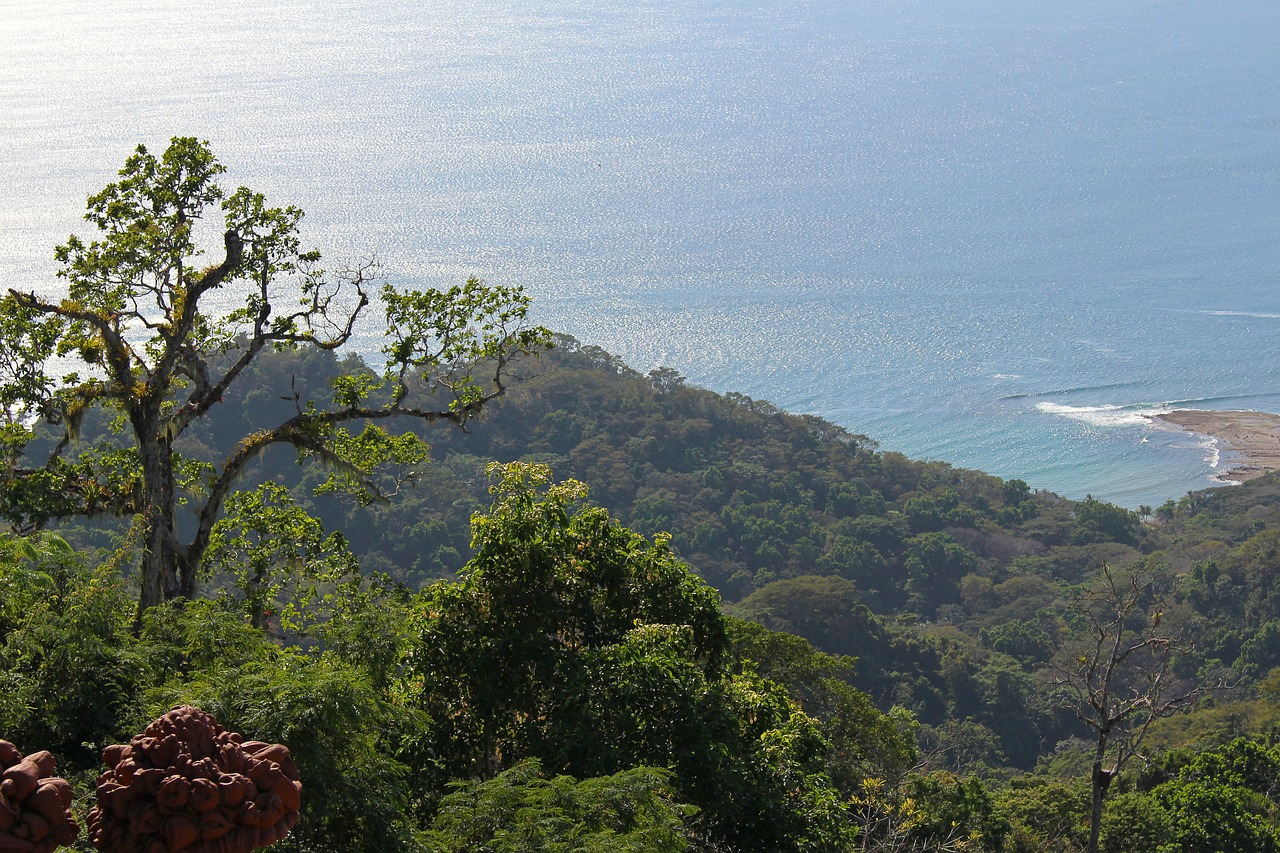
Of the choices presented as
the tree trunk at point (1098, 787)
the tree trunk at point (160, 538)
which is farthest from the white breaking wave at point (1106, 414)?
the tree trunk at point (160, 538)

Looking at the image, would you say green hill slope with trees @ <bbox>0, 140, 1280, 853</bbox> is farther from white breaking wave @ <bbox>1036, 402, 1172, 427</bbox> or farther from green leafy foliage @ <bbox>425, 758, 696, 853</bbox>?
white breaking wave @ <bbox>1036, 402, 1172, 427</bbox>

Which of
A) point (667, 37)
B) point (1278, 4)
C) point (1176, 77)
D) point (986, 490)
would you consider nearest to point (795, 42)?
point (667, 37)

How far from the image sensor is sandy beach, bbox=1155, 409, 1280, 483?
6438 centimetres

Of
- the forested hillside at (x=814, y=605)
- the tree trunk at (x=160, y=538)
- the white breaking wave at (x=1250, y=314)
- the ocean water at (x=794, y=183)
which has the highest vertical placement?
the ocean water at (x=794, y=183)

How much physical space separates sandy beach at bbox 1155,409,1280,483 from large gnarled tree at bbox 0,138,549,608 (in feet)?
189

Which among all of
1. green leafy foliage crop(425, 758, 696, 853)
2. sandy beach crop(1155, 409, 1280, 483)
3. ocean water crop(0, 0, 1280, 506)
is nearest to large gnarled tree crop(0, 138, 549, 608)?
green leafy foliage crop(425, 758, 696, 853)

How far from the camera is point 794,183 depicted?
10550cm

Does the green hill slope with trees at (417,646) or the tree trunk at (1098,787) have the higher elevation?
the green hill slope with trees at (417,646)

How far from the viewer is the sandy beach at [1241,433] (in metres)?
64.4

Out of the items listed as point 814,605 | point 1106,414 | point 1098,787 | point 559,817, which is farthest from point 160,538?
point 1106,414

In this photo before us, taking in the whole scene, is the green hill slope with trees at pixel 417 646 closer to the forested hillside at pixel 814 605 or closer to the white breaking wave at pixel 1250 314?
the forested hillside at pixel 814 605

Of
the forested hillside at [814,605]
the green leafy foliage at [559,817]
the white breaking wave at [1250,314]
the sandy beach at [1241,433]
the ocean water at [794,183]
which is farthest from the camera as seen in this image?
the white breaking wave at [1250,314]

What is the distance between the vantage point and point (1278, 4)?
559 ft

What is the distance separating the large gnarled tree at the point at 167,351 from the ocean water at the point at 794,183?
181 feet
